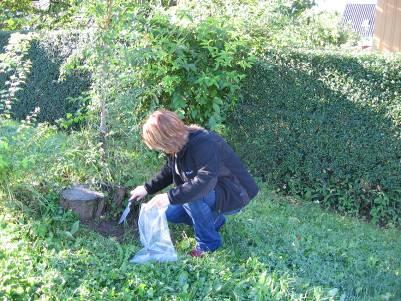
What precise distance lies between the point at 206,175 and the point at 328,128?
270 cm

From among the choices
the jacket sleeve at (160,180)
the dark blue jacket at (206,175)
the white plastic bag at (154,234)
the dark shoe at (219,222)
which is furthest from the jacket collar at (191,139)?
the dark shoe at (219,222)

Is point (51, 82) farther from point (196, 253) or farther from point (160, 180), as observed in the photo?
point (196, 253)

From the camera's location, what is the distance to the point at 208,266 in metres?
3.94

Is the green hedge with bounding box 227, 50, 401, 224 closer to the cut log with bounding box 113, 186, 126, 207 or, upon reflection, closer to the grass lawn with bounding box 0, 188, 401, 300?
the grass lawn with bounding box 0, 188, 401, 300

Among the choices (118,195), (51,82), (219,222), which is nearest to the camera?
(219,222)

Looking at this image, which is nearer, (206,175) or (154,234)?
(206,175)

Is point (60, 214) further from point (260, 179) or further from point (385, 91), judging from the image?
point (385, 91)

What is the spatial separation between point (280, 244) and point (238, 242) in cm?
39

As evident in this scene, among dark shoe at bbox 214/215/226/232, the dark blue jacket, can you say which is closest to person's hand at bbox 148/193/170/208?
the dark blue jacket

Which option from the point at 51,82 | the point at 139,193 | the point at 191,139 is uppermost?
the point at 191,139

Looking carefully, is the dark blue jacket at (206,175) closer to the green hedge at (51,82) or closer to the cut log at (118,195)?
the cut log at (118,195)

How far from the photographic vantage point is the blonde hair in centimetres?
378

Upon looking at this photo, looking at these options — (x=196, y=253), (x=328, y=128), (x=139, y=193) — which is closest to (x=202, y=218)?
(x=196, y=253)

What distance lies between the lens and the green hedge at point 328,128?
5.63 metres
